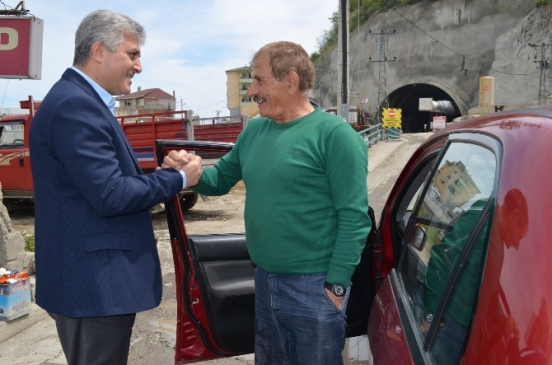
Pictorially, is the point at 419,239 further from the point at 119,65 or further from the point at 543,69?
the point at 543,69

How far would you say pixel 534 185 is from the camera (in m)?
1.13

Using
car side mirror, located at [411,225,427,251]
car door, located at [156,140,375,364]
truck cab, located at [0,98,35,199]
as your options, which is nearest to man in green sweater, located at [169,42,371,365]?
car side mirror, located at [411,225,427,251]

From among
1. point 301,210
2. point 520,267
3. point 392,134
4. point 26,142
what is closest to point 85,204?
point 301,210

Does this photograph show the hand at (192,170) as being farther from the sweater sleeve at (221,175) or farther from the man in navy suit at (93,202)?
the sweater sleeve at (221,175)

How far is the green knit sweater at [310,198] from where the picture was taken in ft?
6.75

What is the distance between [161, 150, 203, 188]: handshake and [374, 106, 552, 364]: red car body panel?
125 centimetres

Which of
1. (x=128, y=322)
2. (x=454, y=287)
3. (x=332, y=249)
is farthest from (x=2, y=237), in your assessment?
(x=454, y=287)

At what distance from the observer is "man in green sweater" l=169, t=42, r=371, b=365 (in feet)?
6.77

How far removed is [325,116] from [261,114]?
286 millimetres

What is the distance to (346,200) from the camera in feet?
6.76

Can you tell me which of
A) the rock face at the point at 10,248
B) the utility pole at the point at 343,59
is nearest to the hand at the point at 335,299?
the rock face at the point at 10,248

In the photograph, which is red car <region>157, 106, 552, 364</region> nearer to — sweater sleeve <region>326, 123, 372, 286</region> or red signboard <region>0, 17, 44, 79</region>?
sweater sleeve <region>326, 123, 372, 286</region>

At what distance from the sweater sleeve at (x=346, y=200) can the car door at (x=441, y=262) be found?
20 centimetres

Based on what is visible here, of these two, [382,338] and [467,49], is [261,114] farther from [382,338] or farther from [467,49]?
[467,49]
